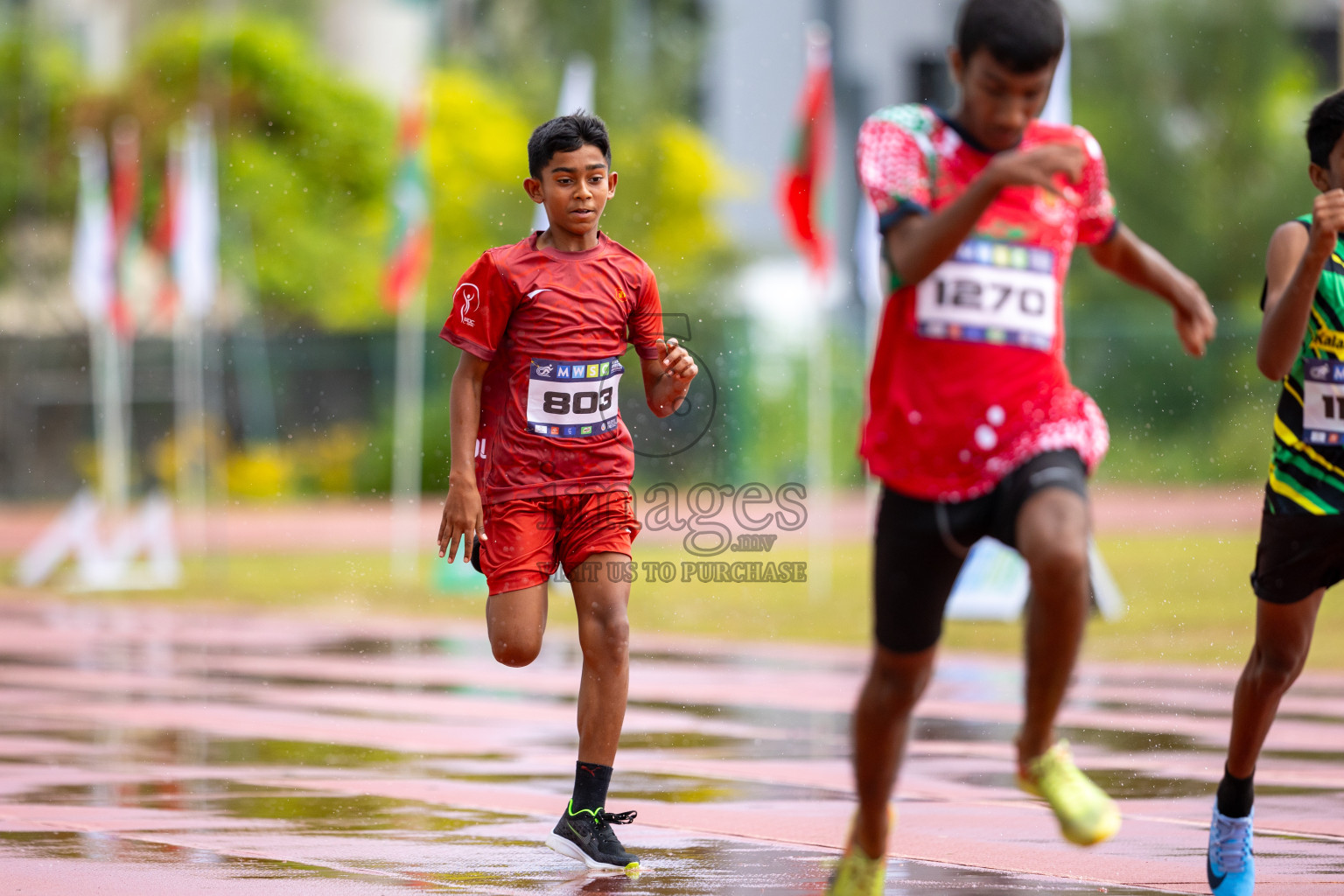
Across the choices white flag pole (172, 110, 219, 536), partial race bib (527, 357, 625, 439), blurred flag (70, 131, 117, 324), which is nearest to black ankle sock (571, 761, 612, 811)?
partial race bib (527, 357, 625, 439)

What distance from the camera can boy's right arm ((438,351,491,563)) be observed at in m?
5.18

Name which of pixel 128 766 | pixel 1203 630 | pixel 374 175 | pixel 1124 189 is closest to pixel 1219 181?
pixel 1124 189

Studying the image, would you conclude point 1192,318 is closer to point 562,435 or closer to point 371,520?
point 562,435

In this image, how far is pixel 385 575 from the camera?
1888 centimetres

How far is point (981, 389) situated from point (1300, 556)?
3.95 ft

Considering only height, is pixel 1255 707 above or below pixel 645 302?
below

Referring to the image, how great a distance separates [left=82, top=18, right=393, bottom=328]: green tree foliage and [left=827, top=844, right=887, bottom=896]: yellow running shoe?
31025 mm

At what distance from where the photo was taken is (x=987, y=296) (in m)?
4.00

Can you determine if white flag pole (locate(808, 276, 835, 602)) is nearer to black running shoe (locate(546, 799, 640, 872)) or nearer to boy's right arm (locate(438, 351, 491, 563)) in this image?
black running shoe (locate(546, 799, 640, 872))

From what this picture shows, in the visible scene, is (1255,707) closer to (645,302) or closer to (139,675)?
(645,302)

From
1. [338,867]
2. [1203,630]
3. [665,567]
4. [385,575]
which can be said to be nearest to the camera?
→ [338,867]

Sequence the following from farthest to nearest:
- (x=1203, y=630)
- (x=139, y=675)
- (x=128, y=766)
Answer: (x=1203, y=630) < (x=139, y=675) < (x=128, y=766)

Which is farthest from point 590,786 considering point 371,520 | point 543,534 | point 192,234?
point 371,520

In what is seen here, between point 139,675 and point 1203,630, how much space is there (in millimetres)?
6968
